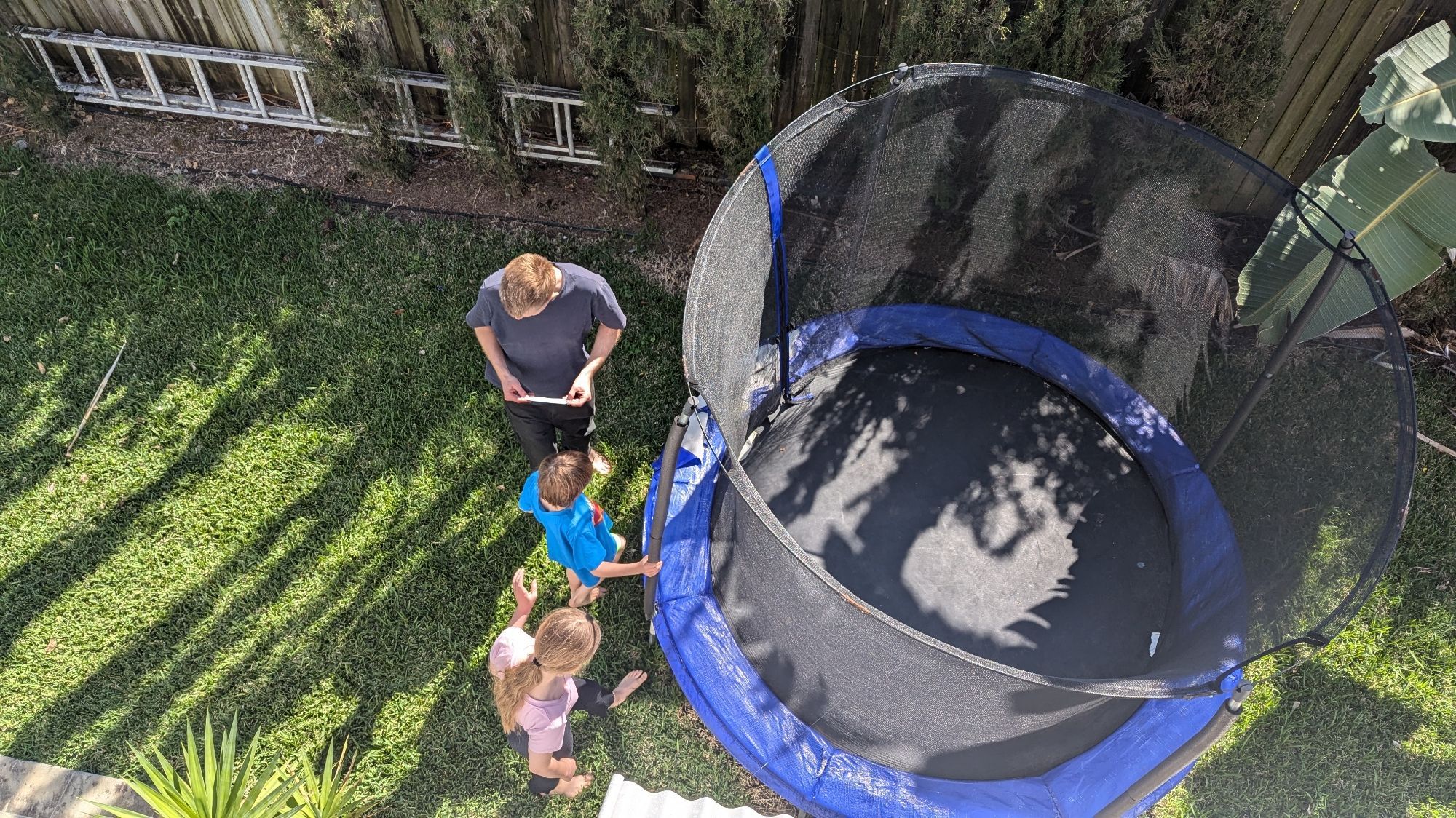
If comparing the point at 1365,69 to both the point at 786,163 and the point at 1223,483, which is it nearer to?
the point at 1223,483

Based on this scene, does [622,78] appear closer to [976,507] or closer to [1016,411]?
[1016,411]

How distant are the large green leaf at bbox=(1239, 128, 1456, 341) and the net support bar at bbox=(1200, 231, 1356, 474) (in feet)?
0.24

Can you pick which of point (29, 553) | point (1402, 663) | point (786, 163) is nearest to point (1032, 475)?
point (1402, 663)

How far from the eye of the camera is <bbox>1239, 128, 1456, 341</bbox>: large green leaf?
3438 mm

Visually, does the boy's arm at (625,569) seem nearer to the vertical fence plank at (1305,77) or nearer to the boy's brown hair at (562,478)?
the boy's brown hair at (562,478)

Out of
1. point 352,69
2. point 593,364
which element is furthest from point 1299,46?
point 352,69

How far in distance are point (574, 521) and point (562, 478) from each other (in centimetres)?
25

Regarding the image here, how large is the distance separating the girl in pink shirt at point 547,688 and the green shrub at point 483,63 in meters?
2.80

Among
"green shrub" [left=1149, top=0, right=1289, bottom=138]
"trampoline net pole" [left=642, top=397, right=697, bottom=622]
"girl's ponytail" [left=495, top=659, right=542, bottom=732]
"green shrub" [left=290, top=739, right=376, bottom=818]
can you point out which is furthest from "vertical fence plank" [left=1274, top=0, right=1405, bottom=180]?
"green shrub" [left=290, top=739, right=376, bottom=818]

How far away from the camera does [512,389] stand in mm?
3604

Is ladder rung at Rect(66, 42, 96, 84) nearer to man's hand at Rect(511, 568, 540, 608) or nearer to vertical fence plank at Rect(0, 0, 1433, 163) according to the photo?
vertical fence plank at Rect(0, 0, 1433, 163)

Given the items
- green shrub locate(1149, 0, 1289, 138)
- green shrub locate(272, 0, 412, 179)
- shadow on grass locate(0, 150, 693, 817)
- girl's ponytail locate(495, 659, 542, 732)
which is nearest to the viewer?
girl's ponytail locate(495, 659, 542, 732)

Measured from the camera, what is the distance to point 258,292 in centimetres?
488

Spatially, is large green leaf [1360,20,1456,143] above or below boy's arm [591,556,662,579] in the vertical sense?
above
